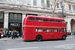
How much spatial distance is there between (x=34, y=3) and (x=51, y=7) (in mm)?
5408

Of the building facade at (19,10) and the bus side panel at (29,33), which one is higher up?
the building facade at (19,10)

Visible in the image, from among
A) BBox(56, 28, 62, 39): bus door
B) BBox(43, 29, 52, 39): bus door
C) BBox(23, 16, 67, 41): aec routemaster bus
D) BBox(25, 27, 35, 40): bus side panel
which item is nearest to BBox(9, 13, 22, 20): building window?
BBox(23, 16, 67, 41): aec routemaster bus

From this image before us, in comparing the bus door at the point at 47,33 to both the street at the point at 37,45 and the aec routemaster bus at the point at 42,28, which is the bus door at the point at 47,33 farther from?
the street at the point at 37,45

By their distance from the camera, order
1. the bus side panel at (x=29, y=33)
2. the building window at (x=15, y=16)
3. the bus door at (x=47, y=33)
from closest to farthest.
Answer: the bus side panel at (x=29, y=33) → the bus door at (x=47, y=33) → the building window at (x=15, y=16)

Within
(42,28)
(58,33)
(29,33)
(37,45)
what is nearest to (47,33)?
(42,28)

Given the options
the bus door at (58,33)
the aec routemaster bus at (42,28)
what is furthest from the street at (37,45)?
Answer: the bus door at (58,33)

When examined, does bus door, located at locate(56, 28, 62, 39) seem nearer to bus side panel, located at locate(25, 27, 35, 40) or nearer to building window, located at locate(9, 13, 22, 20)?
bus side panel, located at locate(25, 27, 35, 40)

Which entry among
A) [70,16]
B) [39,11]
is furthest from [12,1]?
[70,16]

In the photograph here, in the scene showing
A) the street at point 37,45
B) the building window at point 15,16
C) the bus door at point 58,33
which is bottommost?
the street at point 37,45

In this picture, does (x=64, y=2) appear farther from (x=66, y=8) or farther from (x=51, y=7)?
(x=51, y=7)

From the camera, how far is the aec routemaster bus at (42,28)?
12109mm

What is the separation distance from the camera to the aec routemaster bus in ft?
39.7

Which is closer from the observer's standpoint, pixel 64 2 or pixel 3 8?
pixel 3 8

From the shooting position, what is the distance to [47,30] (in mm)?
13297
